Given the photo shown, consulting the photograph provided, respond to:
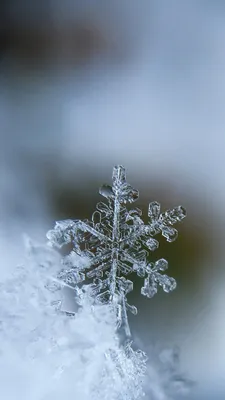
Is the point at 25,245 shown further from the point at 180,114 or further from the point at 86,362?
the point at 180,114

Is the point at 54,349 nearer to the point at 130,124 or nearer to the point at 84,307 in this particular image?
the point at 84,307

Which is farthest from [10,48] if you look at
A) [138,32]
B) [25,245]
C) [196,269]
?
[196,269]

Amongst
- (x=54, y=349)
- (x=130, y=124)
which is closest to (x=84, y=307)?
(x=54, y=349)

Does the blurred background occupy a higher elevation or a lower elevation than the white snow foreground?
higher

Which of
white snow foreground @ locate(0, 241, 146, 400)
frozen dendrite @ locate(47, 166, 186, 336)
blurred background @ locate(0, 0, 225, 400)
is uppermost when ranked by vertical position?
blurred background @ locate(0, 0, 225, 400)

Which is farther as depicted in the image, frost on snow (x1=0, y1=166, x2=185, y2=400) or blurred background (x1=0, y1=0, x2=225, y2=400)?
blurred background (x1=0, y1=0, x2=225, y2=400)

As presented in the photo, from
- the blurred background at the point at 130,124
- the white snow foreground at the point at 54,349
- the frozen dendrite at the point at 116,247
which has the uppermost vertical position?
the blurred background at the point at 130,124
